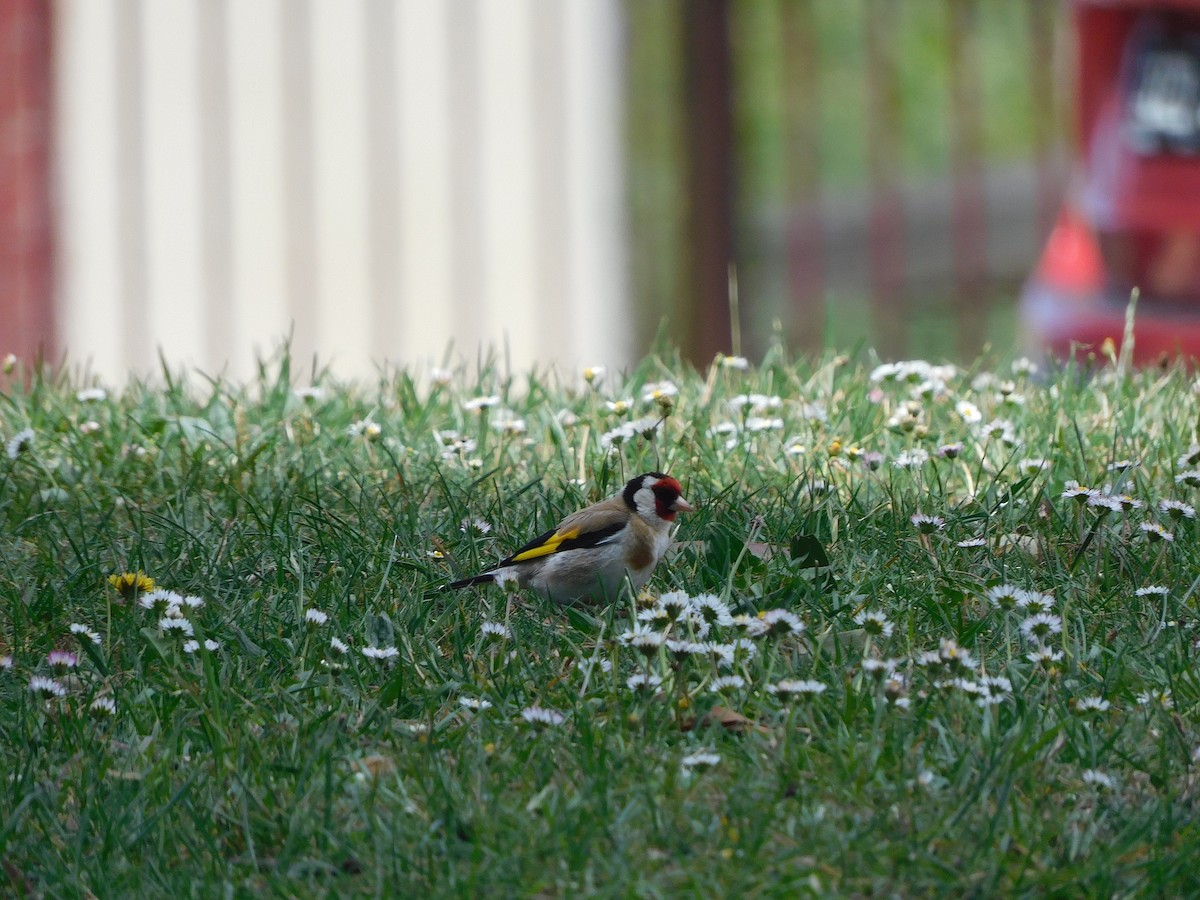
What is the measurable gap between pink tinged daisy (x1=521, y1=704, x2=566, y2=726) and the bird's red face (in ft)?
2.58

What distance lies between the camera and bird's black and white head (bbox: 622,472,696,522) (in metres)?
4.04

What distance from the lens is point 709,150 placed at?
9734 millimetres

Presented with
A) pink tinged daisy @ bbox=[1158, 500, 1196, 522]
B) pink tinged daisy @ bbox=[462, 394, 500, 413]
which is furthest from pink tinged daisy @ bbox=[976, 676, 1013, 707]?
pink tinged daisy @ bbox=[462, 394, 500, 413]

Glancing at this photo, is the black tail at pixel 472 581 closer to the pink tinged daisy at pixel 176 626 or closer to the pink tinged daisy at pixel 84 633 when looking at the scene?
the pink tinged daisy at pixel 176 626

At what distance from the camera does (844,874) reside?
112 inches

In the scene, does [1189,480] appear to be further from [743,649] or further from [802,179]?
[802,179]

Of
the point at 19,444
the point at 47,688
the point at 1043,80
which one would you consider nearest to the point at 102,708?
the point at 47,688

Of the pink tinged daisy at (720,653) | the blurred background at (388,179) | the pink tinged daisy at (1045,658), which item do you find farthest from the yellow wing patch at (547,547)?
the blurred background at (388,179)

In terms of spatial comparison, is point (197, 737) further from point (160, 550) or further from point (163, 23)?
point (163, 23)

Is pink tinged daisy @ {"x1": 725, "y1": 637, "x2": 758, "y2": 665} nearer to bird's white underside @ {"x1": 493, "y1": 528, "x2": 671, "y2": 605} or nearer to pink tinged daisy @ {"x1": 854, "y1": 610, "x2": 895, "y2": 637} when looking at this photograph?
pink tinged daisy @ {"x1": 854, "y1": 610, "x2": 895, "y2": 637}

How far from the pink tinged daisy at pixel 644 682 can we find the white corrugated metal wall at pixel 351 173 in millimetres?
5908

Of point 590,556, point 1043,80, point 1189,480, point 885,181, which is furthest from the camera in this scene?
A: point 1043,80

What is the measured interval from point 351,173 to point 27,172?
1820 millimetres

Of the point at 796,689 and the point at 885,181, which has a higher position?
the point at 885,181
